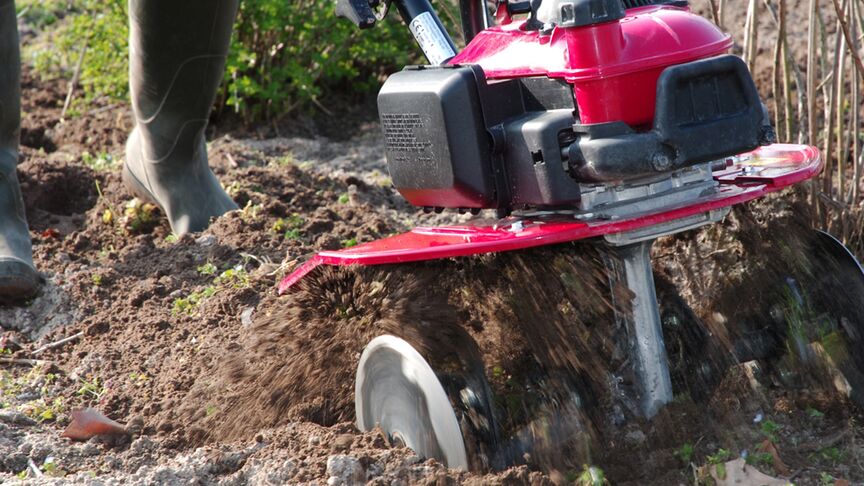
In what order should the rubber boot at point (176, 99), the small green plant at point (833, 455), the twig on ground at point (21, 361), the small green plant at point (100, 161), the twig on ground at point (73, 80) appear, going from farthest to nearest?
the twig on ground at point (73, 80) → the small green plant at point (100, 161) → the rubber boot at point (176, 99) → the twig on ground at point (21, 361) → the small green plant at point (833, 455)

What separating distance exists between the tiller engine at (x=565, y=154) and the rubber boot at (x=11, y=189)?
131 centimetres

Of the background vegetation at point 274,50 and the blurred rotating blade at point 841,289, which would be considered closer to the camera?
the blurred rotating blade at point 841,289

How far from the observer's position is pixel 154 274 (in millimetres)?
2992

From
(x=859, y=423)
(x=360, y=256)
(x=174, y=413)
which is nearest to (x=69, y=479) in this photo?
(x=174, y=413)

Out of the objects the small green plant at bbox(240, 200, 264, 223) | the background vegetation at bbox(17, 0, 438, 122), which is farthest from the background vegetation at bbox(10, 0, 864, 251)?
the small green plant at bbox(240, 200, 264, 223)

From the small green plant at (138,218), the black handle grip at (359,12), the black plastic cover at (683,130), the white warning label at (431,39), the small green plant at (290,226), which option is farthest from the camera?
the small green plant at (138,218)

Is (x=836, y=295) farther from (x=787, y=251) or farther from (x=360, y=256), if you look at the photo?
(x=360, y=256)

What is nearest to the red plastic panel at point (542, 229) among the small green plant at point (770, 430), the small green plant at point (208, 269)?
the small green plant at point (770, 430)

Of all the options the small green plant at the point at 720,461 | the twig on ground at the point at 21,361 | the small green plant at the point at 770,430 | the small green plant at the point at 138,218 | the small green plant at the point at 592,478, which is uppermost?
the small green plant at the point at 138,218

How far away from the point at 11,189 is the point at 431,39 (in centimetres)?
161

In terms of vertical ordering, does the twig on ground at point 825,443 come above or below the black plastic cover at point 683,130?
below

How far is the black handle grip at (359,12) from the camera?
7.38ft

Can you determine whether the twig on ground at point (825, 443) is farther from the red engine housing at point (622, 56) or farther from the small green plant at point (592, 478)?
the red engine housing at point (622, 56)

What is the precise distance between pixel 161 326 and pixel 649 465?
4.46 ft
